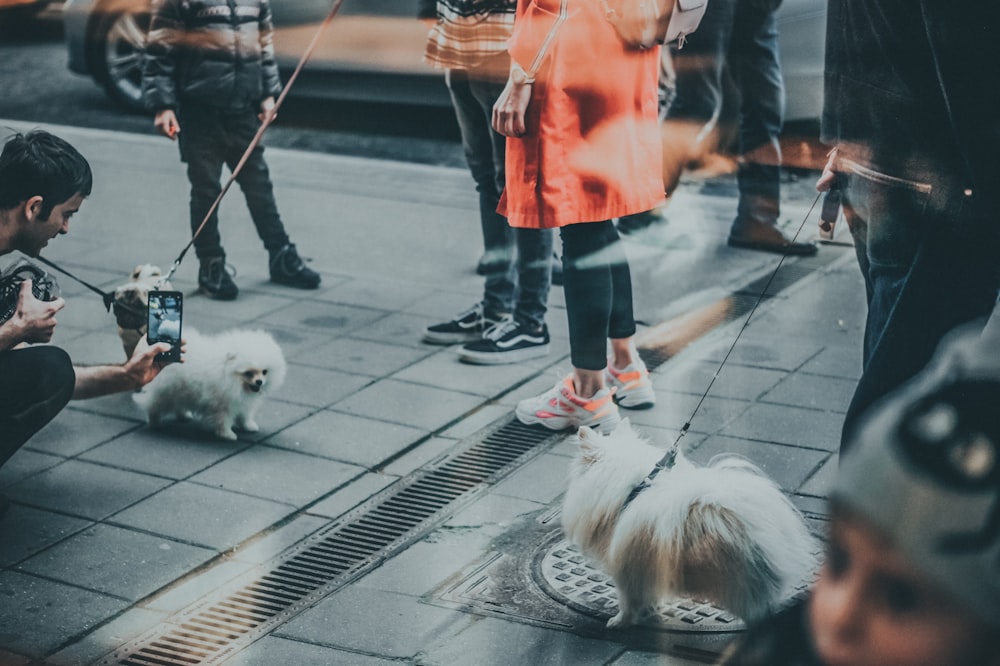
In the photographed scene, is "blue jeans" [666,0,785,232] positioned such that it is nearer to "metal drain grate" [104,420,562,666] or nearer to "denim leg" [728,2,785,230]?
"denim leg" [728,2,785,230]

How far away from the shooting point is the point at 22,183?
3875mm

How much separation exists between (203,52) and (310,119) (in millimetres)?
4434

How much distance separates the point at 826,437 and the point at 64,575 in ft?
8.58

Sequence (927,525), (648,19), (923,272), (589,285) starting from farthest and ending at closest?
(589,285)
(648,19)
(923,272)
(927,525)

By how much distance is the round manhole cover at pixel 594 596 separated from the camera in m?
3.30

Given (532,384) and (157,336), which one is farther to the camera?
(532,384)

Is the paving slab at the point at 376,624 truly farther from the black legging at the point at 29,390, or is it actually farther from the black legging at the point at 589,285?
the black legging at the point at 589,285

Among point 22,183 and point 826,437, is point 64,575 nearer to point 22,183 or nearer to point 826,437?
point 22,183

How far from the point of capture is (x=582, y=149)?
4.29 m

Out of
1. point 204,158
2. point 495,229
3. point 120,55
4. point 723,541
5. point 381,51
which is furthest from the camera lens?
point 120,55

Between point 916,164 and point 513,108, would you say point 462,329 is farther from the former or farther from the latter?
point 916,164

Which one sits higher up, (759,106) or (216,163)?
(759,106)

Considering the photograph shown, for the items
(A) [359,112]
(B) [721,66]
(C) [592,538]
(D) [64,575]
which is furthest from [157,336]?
(A) [359,112]

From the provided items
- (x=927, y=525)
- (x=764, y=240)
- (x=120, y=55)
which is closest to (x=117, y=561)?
(x=927, y=525)
